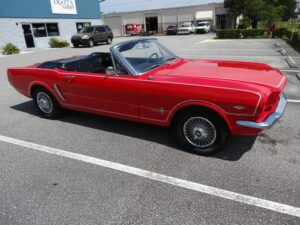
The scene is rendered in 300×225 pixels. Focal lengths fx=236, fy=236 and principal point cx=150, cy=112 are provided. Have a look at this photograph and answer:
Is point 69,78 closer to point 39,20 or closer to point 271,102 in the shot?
point 271,102

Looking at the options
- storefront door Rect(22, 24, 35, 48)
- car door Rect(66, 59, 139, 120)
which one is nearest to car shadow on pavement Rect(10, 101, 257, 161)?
car door Rect(66, 59, 139, 120)

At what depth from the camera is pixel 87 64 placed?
4.45m

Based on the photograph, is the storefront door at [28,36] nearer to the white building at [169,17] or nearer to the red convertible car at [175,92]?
the red convertible car at [175,92]

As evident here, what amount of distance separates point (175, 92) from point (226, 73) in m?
0.84

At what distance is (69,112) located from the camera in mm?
5156

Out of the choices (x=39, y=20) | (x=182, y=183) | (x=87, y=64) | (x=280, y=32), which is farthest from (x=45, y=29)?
(x=182, y=183)

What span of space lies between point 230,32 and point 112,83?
2349 centimetres

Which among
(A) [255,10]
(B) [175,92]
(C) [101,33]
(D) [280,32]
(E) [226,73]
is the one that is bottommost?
(D) [280,32]

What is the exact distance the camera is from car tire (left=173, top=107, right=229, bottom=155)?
3.03 m

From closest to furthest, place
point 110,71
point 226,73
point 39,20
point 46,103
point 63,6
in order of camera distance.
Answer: point 226,73 < point 110,71 < point 46,103 < point 39,20 < point 63,6

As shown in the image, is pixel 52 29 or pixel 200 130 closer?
pixel 200 130

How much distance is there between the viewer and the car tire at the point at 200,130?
3.03m

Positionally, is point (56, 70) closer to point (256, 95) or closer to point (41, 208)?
point (41, 208)

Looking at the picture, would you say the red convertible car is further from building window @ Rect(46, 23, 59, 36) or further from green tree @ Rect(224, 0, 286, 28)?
green tree @ Rect(224, 0, 286, 28)
